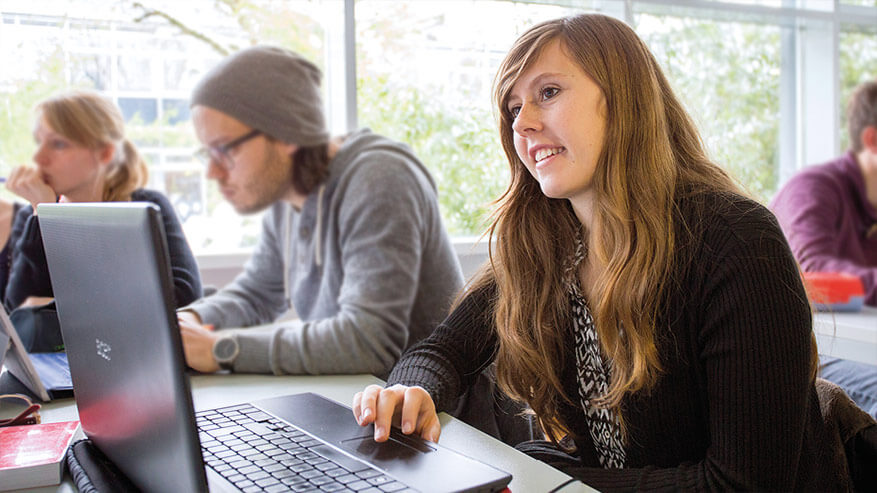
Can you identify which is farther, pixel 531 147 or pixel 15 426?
pixel 531 147

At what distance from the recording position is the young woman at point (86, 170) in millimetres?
1652

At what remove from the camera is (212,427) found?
3.04 feet

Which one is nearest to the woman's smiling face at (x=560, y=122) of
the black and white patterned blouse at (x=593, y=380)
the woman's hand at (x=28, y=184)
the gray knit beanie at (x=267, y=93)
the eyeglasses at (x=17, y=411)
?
the black and white patterned blouse at (x=593, y=380)

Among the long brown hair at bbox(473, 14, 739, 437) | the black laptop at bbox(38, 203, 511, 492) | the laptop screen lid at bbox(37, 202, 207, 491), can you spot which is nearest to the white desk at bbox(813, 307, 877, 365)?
the long brown hair at bbox(473, 14, 739, 437)

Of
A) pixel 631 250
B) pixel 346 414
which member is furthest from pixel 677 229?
pixel 346 414

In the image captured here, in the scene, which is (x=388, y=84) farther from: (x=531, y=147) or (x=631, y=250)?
(x=631, y=250)

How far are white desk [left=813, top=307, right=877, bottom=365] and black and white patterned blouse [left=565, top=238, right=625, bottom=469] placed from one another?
72 centimetres

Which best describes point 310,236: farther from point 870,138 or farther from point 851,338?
point 870,138

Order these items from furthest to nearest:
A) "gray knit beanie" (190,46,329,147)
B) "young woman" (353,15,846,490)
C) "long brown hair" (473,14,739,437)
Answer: "gray knit beanie" (190,46,329,147)
"long brown hair" (473,14,739,437)
"young woman" (353,15,846,490)

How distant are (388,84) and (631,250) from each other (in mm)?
1643

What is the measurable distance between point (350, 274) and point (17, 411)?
2.17 feet

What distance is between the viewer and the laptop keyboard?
28.4 inches

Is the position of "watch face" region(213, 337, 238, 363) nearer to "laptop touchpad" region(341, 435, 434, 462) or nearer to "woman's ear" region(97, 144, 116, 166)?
"laptop touchpad" region(341, 435, 434, 462)

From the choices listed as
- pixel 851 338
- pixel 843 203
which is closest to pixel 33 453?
pixel 851 338
